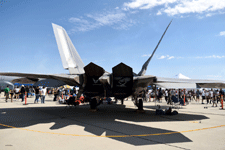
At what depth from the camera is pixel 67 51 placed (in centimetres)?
1233

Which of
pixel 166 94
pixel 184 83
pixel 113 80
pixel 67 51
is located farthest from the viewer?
pixel 166 94

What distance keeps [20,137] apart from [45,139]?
2.78 feet

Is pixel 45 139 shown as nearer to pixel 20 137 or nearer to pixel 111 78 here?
pixel 20 137

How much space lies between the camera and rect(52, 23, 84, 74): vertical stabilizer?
11680 millimetres

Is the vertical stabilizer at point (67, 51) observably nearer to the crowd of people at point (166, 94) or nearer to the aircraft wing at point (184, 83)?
the crowd of people at point (166, 94)

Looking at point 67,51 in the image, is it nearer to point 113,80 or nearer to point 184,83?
point 113,80

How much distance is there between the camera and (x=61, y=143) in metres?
4.77

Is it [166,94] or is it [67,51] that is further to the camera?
[166,94]

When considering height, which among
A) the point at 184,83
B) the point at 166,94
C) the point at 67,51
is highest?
the point at 67,51

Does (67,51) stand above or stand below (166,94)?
above

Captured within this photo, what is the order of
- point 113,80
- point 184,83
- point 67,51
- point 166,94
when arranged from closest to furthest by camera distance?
point 113,80, point 184,83, point 67,51, point 166,94

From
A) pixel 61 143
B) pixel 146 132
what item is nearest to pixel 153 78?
pixel 146 132

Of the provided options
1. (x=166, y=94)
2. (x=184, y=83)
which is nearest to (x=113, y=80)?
(x=184, y=83)

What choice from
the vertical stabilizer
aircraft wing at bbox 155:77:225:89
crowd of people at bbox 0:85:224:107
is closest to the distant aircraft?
aircraft wing at bbox 155:77:225:89
